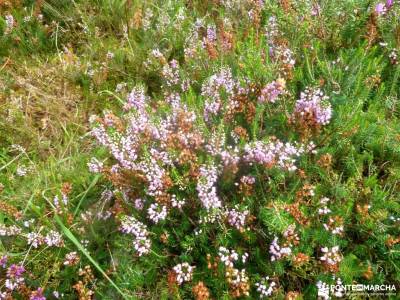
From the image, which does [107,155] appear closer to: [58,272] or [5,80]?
[58,272]

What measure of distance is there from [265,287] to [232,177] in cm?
70

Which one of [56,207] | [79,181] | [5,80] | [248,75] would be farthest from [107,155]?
[5,80]

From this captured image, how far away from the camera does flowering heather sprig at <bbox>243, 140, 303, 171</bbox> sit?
252 centimetres

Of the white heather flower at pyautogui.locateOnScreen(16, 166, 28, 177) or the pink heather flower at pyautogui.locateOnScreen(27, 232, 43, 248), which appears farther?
the white heather flower at pyautogui.locateOnScreen(16, 166, 28, 177)

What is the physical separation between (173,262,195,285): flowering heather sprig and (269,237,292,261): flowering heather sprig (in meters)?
0.50

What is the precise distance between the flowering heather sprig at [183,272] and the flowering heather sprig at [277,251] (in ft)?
1.63

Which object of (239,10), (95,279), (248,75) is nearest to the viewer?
(95,279)

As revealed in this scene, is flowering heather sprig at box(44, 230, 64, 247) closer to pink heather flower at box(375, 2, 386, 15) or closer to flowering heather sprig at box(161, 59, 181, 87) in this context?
flowering heather sprig at box(161, 59, 181, 87)

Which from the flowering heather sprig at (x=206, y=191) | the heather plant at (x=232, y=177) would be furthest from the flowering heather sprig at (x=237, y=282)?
the flowering heather sprig at (x=206, y=191)

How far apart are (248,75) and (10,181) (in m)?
2.18

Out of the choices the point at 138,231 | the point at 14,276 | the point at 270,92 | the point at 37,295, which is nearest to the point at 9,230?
the point at 14,276

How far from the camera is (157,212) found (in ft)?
8.38

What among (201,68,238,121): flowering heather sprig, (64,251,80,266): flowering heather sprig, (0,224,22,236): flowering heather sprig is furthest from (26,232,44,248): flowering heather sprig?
(201,68,238,121): flowering heather sprig

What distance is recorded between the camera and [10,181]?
3527 mm
